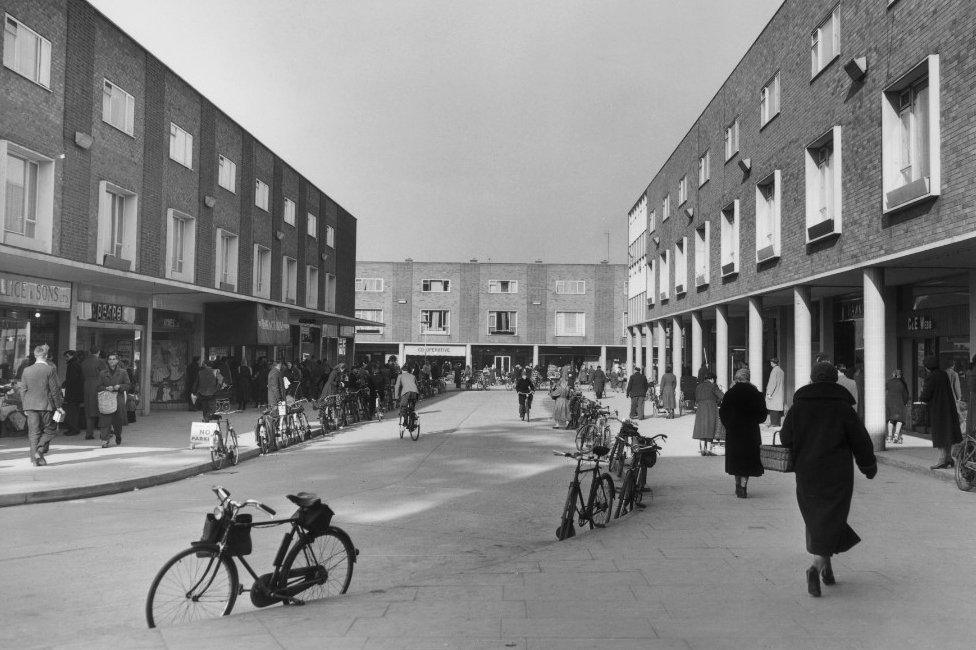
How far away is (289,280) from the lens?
115 feet

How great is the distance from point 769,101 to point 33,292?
59.1 ft

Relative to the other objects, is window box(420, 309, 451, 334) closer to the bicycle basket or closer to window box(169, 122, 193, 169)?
window box(169, 122, 193, 169)

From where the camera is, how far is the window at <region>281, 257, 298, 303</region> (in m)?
34.0

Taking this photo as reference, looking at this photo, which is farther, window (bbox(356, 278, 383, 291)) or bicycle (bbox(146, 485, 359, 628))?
window (bbox(356, 278, 383, 291))

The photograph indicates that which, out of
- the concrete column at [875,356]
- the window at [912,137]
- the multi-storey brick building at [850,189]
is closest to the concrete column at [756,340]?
the multi-storey brick building at [850,189]

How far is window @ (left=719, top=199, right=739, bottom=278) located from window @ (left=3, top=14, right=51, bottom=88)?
59.0ft

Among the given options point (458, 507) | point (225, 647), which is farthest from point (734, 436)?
point (225, 647)

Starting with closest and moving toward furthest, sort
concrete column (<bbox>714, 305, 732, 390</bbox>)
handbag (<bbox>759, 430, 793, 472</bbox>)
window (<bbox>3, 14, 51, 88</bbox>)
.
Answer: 1. handbag (<bbox>759, 430, 793, 472</bbox>)
2. window (<bbox>3, 14, 51, 88</bbox>)
3. concrete column (<bbox>714, 305, 732, 390</bbox>)

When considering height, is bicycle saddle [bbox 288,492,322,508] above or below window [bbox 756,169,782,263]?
below

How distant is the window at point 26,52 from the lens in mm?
15742

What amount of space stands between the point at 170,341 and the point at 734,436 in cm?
1916

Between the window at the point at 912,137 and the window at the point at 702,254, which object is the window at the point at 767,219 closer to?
the window at the point at 702,254

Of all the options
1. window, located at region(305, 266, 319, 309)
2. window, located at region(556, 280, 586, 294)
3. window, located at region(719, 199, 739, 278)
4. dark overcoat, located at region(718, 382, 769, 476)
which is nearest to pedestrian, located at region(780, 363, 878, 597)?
dark overcoat, located at region(718, 382, 769, 476)

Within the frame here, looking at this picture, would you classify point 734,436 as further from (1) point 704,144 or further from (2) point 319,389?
(2) point 319,389
